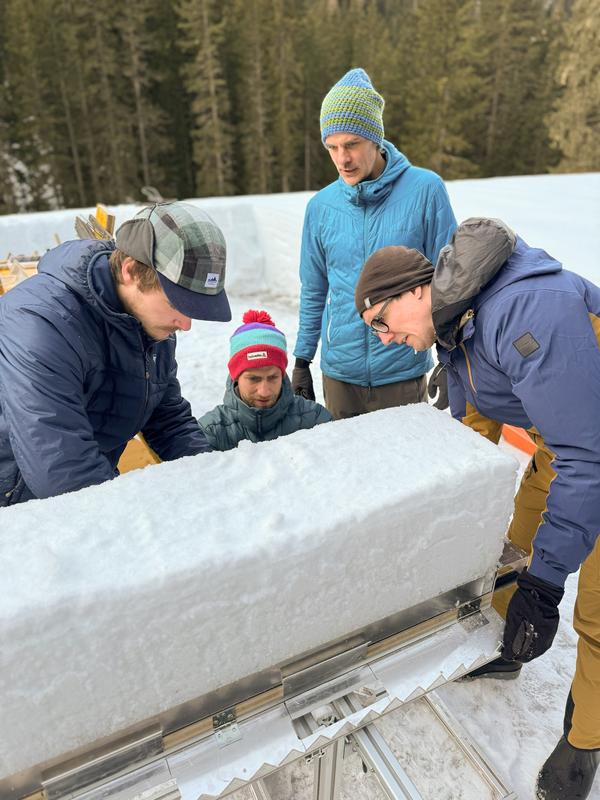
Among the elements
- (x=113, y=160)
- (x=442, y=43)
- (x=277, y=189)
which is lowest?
(x=277, y=189)

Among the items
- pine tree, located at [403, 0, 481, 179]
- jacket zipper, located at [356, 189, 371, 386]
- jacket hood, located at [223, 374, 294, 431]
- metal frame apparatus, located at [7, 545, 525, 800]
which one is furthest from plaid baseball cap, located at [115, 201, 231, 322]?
pine tree, located at [403, 0, 481, 179]

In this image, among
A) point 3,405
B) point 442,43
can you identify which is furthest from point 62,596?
point 442,43

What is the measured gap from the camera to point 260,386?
2262 millimetres

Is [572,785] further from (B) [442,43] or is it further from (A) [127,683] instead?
(B) [442,43]

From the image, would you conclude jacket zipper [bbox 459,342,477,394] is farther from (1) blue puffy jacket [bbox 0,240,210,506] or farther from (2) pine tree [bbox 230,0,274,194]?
(2) pine tree [bbox 230,0,274,194]

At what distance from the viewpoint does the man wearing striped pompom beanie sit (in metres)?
2.24

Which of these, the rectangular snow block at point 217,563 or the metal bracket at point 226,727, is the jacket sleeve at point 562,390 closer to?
the rectangular snow block at point 217,563

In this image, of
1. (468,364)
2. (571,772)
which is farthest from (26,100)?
(571,772)

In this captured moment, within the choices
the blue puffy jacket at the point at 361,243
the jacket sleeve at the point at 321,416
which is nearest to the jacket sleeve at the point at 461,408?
the blue puffy jacket at the point at 361,243

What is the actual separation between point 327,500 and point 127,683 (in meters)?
0.47

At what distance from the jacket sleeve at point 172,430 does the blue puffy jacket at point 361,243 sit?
92cm

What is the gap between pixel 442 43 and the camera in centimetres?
2041

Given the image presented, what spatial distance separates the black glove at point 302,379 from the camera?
2891mm

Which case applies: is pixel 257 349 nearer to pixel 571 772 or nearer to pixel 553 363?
pixel 553 363
